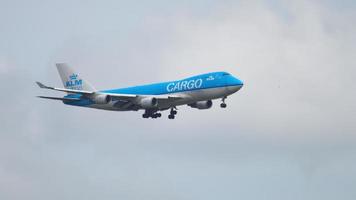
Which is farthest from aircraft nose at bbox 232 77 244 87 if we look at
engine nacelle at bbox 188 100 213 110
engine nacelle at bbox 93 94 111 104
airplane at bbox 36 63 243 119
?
engine nacelle at bbox 93 94 111 104

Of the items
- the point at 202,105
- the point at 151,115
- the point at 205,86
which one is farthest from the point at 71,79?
the point at 205,86

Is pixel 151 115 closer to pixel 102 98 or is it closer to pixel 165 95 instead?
pixel 165 95

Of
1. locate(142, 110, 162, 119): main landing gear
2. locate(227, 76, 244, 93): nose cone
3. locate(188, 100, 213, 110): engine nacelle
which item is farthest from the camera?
locate(188, 100, 213, 110): engine nacelle

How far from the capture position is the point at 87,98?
102m

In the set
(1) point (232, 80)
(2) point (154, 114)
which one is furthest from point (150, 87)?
(1) point (232, 80)

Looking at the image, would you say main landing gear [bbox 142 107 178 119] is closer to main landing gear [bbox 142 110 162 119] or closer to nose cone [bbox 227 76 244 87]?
main landing gear [bbox 142 110 162 119]

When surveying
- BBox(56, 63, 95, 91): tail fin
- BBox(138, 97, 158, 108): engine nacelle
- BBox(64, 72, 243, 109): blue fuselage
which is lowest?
BBox(138, 97, 158, 108): engine nacelle

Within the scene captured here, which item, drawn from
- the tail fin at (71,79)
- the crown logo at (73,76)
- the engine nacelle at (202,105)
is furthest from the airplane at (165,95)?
the crown logo at (73,76)

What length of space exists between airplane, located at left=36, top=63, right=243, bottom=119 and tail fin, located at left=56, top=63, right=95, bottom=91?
196 inches

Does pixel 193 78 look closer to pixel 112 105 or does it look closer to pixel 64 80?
pixel 112 105

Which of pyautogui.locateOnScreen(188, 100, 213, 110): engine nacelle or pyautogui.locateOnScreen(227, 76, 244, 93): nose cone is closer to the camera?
pyautogui.locateOnScreen(227, 76, 244, 93): nose cone

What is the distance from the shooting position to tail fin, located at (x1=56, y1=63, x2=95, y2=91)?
111062 millimetres

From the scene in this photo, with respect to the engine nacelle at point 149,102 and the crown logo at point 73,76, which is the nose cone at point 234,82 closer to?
the engine nacelle at point 149,102

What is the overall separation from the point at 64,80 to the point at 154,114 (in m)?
17.5
